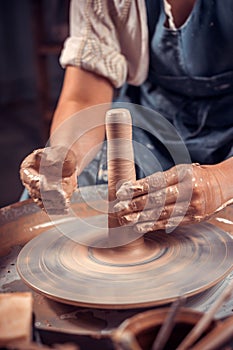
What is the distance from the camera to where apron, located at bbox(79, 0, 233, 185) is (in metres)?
1.55

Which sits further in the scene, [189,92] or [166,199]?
[189,92]

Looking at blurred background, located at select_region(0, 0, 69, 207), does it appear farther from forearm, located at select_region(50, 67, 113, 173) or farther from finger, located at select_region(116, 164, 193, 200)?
finger, located at select_region(116, 164, 193, 200)

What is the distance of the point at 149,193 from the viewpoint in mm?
1047

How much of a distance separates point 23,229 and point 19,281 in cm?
24

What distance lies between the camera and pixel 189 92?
164cm

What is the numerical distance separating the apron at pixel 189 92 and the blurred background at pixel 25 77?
178 cm

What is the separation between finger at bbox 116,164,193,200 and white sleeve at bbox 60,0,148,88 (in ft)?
2.33

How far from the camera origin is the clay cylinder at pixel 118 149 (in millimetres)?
1065

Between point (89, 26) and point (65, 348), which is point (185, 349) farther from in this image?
point (89, 26)

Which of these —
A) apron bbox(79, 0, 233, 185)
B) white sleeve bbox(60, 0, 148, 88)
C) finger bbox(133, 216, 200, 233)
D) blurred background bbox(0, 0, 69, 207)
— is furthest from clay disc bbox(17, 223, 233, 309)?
blurred background bbox(0, 0, 69, 207)

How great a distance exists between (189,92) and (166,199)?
67cm

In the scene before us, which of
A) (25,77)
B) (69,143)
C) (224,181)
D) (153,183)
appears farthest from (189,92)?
(25,77)

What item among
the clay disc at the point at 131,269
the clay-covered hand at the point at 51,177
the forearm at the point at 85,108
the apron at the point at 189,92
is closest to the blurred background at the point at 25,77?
the forearm at the point at 85,108

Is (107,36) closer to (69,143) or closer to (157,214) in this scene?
(69,143)
